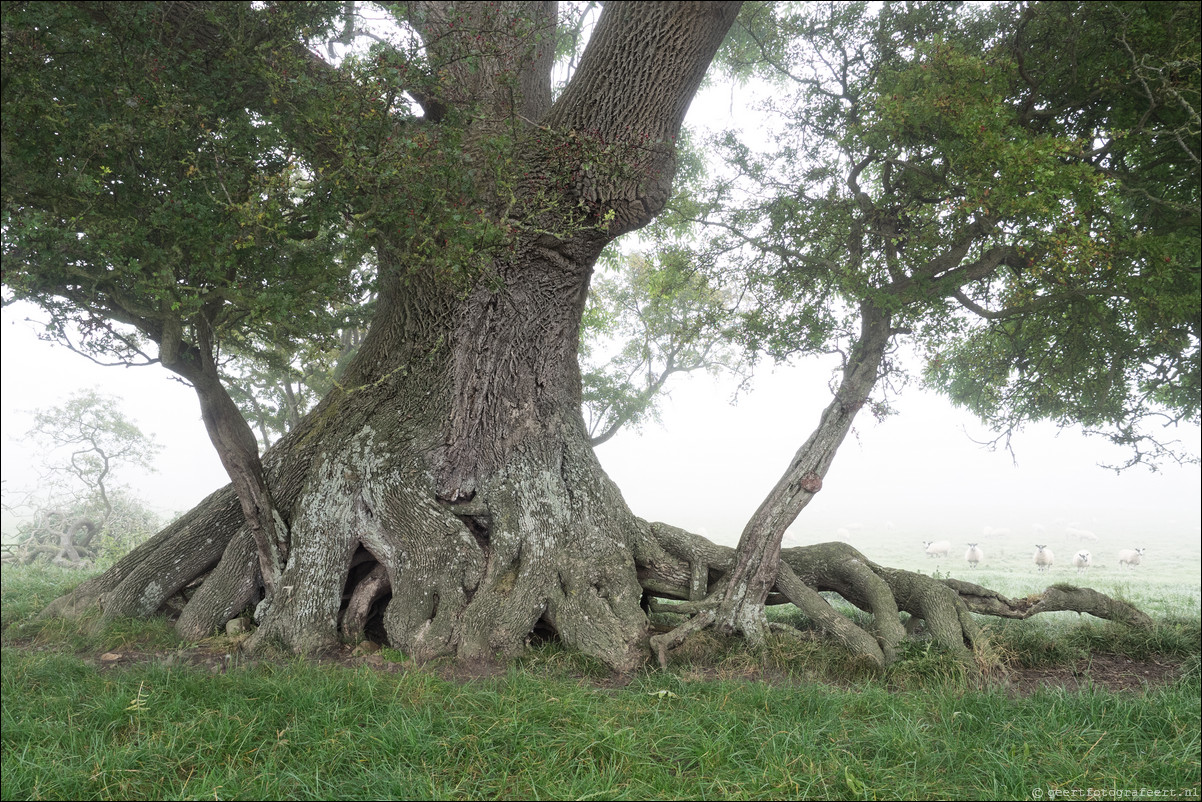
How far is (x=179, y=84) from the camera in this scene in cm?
453

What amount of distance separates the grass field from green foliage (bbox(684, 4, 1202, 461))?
153 inches

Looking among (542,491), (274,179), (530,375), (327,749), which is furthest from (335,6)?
(327,749)

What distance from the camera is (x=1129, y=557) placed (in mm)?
15648

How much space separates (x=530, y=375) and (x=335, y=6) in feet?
11.4

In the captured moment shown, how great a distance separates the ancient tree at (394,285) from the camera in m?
4.32

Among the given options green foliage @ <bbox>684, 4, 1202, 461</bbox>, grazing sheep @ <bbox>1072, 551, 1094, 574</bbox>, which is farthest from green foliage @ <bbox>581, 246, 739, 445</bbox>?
grazing sheep @ <bbox>1072, 551, 1094, 574</bbox>

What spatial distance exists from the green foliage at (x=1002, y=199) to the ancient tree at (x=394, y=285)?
124 cm

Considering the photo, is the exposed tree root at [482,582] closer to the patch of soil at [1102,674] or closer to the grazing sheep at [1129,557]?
the patch of soil at [1102,674]

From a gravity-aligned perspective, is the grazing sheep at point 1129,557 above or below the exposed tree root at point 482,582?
above

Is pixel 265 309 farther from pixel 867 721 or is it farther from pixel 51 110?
pixel 867 721

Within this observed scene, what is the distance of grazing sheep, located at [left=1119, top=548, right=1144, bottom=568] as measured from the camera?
1558cm

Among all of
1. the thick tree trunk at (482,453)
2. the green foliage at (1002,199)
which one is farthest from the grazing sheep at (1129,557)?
the thick tree trunk at (482,453)

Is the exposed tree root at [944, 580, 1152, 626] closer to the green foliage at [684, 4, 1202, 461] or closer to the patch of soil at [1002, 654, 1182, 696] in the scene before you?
the patch of soil at [1002, 654, 1182, 696]

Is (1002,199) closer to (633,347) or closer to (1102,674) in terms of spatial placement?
(1102,674)
